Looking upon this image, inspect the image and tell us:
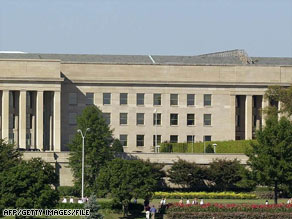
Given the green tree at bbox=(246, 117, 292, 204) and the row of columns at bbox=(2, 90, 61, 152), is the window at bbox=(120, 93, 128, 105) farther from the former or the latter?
the green tree at bbox=(246, 117, 292, 204)

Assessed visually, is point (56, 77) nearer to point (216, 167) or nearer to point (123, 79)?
point (123, 79)

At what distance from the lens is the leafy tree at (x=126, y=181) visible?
121662 millimetres

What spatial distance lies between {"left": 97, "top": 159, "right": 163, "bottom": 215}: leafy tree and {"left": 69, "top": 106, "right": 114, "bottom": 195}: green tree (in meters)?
13.3

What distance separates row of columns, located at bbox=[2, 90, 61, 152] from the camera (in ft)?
540

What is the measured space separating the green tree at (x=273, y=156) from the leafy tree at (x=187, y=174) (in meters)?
18.1

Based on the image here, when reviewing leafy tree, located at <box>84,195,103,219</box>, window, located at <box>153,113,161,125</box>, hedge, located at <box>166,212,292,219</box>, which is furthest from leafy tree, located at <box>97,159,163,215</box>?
window, located at <box>153,113,161,125</box>

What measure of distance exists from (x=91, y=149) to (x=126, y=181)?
19.5 metres

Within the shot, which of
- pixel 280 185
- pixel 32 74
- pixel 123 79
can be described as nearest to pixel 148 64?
pixel 123 79

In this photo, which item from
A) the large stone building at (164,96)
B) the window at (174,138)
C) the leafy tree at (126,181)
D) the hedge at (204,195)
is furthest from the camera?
the window at (174,138)

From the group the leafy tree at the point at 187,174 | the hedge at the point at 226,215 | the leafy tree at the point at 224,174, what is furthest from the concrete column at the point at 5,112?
the hedge at the point at 226,215

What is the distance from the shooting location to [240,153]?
155 meters

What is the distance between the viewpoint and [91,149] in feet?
464

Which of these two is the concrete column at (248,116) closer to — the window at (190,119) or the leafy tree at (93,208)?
the window at (190,119)

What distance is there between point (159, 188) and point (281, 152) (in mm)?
23222
